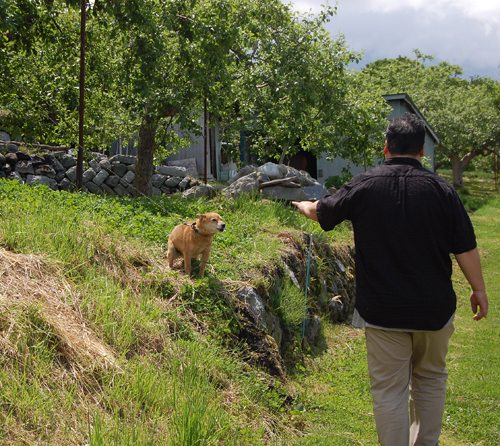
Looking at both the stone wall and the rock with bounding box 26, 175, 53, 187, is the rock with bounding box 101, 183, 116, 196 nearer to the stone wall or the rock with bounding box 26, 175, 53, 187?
the stone wall

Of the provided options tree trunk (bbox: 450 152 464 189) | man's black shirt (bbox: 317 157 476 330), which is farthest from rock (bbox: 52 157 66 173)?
tree trunk (bbox: 450 152 464 189)

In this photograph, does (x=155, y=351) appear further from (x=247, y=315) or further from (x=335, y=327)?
(x=335, y=327)

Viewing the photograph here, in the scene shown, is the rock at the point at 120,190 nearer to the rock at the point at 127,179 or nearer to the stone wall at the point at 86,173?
the stone wall at the point at 86,173

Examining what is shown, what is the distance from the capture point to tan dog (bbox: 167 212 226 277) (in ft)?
19.7

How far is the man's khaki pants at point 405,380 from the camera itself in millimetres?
3537

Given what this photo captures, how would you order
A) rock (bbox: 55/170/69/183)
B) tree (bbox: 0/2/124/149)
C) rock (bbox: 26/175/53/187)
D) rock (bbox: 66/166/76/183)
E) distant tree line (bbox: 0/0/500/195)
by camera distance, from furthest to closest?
1. rock (bbox: 66/166/76/183)
2. rock (bbox: 55/170/69/183)
3. rock (bbox: 26/175/53/187)
4. tree (bbox: 0/2/124/149)
5. distant tree line (bbox: 0/0/500/195)

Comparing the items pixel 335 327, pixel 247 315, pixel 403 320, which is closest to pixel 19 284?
pixel 247 315

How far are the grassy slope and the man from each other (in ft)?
3.73

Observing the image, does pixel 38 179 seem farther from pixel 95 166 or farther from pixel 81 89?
pixel 81 89

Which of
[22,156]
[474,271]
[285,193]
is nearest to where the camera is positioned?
[474,271]

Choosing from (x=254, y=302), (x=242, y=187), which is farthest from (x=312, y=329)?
(x=242, y=187)

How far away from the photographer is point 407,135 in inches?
144

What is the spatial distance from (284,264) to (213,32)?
5.34m

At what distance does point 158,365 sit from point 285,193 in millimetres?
8555
